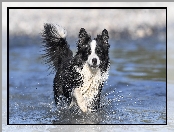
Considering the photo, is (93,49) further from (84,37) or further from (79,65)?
(79,65)

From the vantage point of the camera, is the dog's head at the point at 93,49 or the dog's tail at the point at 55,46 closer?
the dog's head at the point at 93,49

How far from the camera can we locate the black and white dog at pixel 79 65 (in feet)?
25.9

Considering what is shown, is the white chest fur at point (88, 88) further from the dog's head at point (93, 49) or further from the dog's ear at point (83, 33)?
the dog's ear at point (83, 33)

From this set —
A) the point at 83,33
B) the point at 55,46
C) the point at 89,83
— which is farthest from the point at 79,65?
the point at 55,46

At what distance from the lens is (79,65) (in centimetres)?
800

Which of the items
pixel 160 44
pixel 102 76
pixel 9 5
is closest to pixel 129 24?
Result: pixel 160 44

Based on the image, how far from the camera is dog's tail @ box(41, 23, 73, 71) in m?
8.45

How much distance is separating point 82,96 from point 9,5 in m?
1.48

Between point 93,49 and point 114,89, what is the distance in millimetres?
1173

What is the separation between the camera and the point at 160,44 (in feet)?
29.7

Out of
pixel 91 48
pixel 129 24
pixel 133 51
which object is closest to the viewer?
pixel 91 48

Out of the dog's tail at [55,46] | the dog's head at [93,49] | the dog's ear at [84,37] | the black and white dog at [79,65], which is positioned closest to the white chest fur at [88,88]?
the black and white dog at [79,65]

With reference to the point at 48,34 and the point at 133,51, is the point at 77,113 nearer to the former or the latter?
the point at 48,34

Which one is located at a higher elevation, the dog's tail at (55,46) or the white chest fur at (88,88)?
the dog's tail at (55,46)
